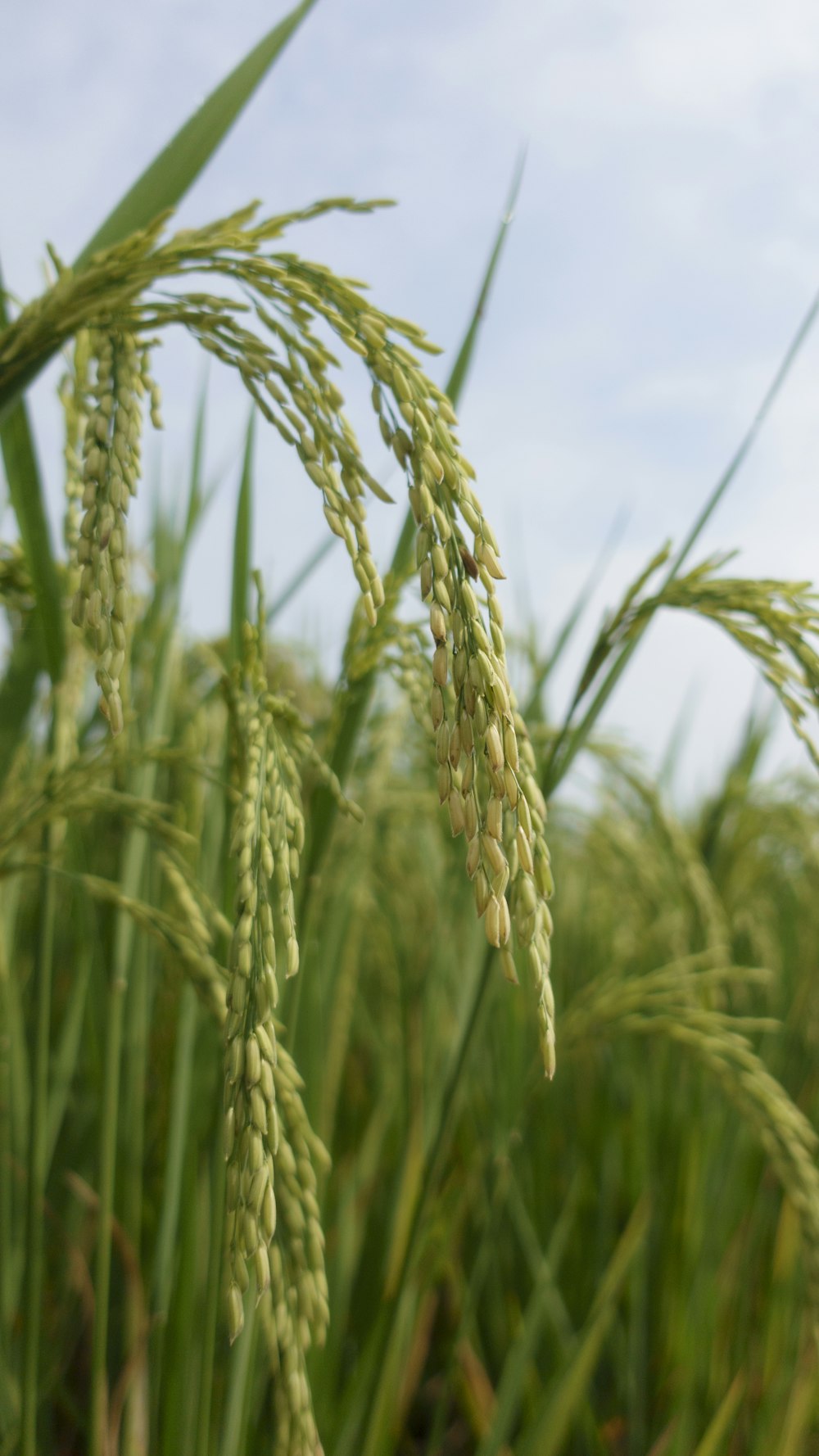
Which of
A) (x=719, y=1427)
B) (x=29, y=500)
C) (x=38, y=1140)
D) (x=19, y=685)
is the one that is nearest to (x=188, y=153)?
(x=29, y=500)

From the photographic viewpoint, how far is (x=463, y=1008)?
4.60 feet

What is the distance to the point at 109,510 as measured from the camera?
2.01 ft

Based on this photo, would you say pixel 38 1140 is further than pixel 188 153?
Yes

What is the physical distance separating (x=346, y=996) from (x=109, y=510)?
1669mm

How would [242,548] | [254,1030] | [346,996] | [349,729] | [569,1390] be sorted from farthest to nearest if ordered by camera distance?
[346,996] < [569,1390] < [242,548] < [349,729] < [254,1030]

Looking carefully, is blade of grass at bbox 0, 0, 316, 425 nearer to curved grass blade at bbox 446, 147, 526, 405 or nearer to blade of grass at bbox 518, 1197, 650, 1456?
curved grass blade at bbox 446, 147, 526, 405

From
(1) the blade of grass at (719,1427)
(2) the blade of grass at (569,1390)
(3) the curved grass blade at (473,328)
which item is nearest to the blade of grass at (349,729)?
(3) the curved grass blade at (473,328)

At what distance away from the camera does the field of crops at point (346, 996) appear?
609 millimetres

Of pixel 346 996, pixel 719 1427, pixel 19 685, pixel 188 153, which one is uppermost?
pixel 188 153

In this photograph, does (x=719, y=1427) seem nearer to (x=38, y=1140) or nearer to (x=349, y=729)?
(x=38, y=1140)

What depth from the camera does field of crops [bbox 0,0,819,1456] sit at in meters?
0.61

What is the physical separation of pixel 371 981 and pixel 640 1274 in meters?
1.25

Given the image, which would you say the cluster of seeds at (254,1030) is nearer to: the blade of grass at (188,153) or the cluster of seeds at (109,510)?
the cluster of seeds at (109,510)

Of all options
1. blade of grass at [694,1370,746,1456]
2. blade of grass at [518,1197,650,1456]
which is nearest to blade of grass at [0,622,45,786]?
blade of grass at [518,1197,650,1456]
